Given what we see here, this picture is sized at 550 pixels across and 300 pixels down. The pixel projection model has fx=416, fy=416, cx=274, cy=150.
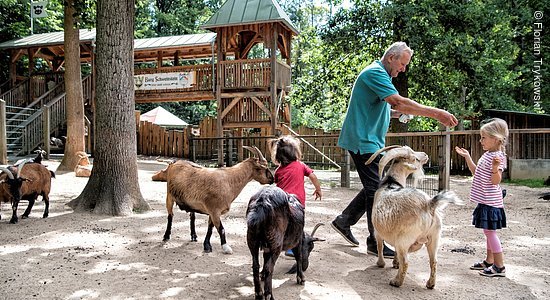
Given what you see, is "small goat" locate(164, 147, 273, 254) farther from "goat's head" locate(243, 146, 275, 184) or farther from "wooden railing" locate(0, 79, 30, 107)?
"wooden railing" locate(0, 79, 30, 107)

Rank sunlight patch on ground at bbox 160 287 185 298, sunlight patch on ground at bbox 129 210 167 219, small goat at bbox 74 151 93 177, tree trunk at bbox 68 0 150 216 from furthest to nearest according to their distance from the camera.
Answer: small goat at bbox 74 151 93 177, tree trunk at bbox 68 0 150 216, sunlight patch on ground at bbox 129 210 167 219, sunlight patch on ground at bbox 160 287 185 298

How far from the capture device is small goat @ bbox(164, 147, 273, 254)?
178 inches

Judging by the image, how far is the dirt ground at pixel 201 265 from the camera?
136 inches

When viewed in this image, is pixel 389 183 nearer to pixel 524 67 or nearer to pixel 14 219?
pixel 14 219

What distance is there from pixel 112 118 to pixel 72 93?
7556 mm

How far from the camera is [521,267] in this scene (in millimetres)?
4289

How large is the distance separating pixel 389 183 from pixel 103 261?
9.74 feet

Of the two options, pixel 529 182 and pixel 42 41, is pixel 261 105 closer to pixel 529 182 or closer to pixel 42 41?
pixel 529 182

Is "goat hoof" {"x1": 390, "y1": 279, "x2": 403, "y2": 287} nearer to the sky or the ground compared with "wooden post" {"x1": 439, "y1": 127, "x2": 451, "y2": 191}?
nearer to the ground

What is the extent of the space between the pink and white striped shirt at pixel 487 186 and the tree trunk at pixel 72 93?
12.3m

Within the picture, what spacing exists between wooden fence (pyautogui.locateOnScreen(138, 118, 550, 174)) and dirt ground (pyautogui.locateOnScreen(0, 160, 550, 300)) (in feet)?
13.8

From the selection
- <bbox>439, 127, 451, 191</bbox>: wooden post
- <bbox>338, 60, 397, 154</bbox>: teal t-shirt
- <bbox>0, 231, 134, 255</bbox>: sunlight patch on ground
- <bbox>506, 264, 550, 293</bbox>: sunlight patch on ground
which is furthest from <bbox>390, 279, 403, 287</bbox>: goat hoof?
<bbox>439, 127, 451, 191</bbox>: wooden post

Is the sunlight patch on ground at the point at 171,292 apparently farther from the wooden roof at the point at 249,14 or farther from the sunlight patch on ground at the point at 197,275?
the wooden roof at the point at 249,14

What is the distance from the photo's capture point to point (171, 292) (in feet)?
11.2
